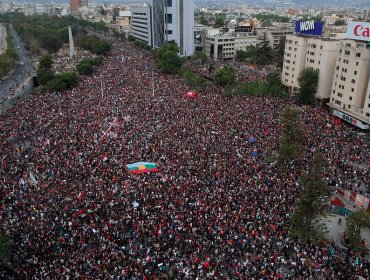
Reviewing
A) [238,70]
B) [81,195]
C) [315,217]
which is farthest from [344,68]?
[81,195]

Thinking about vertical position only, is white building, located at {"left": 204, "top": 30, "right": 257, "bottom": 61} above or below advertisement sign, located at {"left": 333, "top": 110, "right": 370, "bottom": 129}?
above

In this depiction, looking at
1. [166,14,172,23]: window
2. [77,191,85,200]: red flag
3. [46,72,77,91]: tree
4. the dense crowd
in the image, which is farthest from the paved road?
[166,14,172,23]: window

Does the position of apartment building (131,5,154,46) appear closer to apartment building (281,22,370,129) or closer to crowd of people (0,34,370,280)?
apartment building (281,22,370,129)

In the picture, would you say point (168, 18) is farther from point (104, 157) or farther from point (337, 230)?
point (337, 230)

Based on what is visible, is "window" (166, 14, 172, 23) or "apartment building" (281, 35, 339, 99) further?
"window" (166, 14, 172, 23)

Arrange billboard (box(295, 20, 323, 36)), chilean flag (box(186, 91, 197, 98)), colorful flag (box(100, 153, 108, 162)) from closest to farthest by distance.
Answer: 1. colorful flag (box(100, 153, 108, 162))
2. chilean flag (box(186, 91, 197, 98))
3. billboard (box(295, 20, 323, 36))

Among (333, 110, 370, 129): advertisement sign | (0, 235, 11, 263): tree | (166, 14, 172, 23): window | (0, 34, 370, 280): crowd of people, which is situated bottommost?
(333, 110, 370, 129): advertisement sign

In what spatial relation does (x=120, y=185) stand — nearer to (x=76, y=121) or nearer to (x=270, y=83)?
(x=76, y=121)
